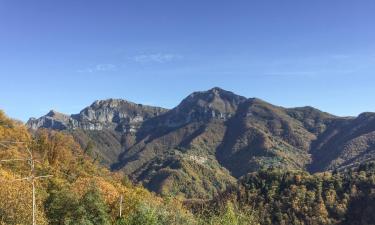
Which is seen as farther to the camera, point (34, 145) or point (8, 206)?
point (34, 145)

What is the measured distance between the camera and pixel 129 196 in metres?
73.7

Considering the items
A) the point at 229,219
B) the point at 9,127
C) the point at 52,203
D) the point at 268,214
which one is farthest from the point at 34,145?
the point at 229,219

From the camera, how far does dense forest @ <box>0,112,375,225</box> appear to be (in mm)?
51547

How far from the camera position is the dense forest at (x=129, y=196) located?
51547 mm

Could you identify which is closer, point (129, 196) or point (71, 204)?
point (71, 204)

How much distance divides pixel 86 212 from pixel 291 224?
84215 millimetres

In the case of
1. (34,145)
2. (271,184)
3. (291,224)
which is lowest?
(291,224)

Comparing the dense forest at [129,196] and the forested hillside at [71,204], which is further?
the dense forest at [129,196]

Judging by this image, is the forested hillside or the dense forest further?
the dense forest

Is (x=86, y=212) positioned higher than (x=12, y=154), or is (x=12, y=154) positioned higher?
(x=12, y=154)

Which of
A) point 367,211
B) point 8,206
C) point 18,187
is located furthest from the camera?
point 367,211

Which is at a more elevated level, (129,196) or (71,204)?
(129,196)

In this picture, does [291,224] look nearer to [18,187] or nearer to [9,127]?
[9,127]

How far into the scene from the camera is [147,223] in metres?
43.4
